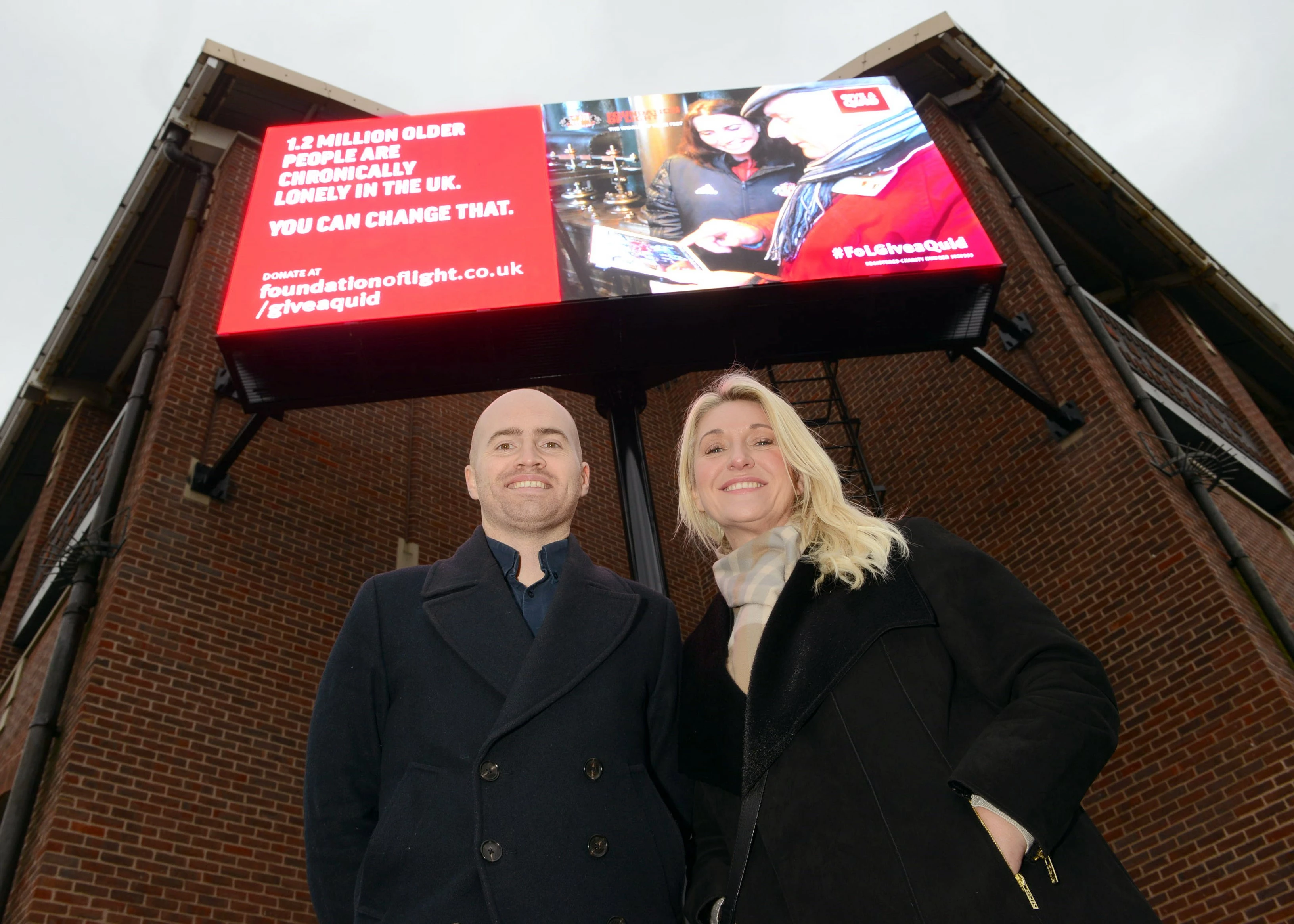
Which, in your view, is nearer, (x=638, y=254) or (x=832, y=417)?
(x=638, y=254)

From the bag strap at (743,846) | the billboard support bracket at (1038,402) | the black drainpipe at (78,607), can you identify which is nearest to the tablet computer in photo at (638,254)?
the billboard support bracket at (1038,402)

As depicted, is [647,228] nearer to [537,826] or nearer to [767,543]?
[767,543]

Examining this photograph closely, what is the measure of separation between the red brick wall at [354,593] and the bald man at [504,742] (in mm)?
4626

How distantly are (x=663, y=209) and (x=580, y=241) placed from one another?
0.78 m

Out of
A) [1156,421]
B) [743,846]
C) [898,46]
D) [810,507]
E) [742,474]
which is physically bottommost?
[743,846]

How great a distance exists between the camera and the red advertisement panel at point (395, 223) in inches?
278

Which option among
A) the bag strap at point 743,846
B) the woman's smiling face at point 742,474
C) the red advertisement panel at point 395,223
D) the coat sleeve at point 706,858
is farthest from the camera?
the red advertisement panel at point 395,223

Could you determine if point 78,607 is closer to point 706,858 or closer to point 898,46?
point 706,858

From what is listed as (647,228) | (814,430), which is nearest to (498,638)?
(647,228)

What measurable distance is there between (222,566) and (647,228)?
425 centimetres

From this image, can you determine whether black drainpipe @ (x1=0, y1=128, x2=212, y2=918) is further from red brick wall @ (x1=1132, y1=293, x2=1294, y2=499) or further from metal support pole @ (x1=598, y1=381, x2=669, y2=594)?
red brick wall @ (x1=1132, y1=293, x2=1294, y2=499)

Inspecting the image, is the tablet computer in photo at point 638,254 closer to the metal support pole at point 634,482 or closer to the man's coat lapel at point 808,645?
the metal support pole at point 634,482

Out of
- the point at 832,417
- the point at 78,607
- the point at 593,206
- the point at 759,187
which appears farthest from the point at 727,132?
the point at 78,607

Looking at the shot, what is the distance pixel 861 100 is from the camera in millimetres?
8859
